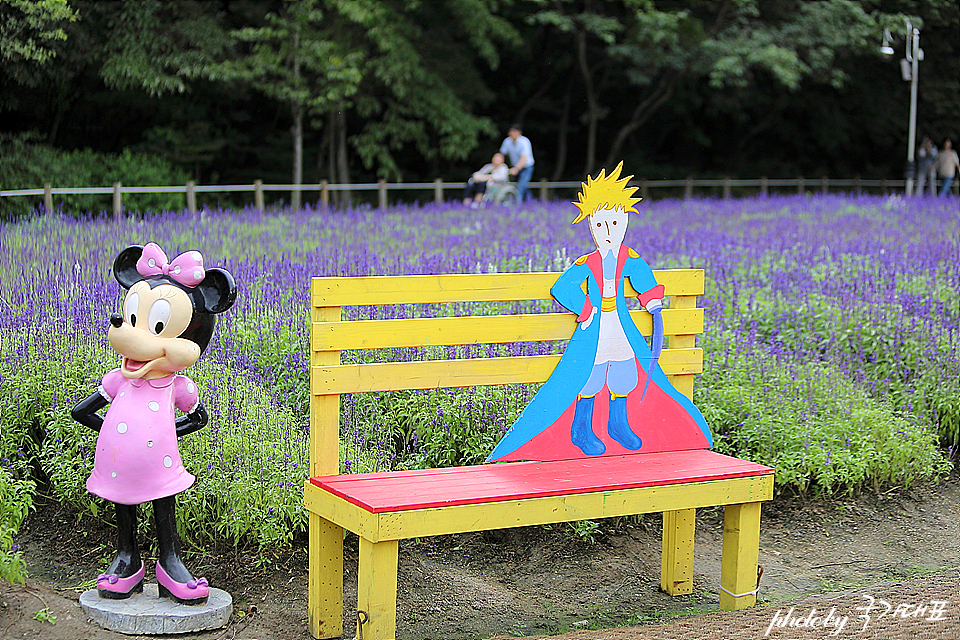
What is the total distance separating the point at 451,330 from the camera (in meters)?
4.26

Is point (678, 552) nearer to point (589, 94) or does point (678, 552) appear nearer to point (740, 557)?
point (740, 557)

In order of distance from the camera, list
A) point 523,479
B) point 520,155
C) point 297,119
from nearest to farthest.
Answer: point 523,479
point 520,155
point 297,119

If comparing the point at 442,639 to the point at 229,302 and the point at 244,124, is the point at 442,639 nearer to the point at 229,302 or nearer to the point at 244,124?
the point at 229,302

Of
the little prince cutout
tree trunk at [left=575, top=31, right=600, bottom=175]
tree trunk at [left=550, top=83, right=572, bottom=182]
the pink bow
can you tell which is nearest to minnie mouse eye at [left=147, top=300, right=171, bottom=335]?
the pink bow

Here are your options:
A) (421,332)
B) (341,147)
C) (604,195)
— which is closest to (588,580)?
(421,332)

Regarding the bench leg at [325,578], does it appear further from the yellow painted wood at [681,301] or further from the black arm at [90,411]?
the yellow painted wood at [681,301]

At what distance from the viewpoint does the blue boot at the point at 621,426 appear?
4.53 m

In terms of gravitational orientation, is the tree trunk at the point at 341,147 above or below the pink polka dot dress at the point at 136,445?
above

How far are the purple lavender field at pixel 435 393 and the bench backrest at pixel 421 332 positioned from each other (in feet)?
2.31

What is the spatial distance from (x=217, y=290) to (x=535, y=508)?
136cm

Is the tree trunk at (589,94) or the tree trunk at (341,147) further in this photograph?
the tree trunk at (589,94)

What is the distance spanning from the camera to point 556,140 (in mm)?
31375

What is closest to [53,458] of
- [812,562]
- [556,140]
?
[812,562]

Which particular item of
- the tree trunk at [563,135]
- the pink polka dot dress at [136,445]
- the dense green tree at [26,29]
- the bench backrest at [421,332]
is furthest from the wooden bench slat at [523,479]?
the tree trunk at [563,135]
